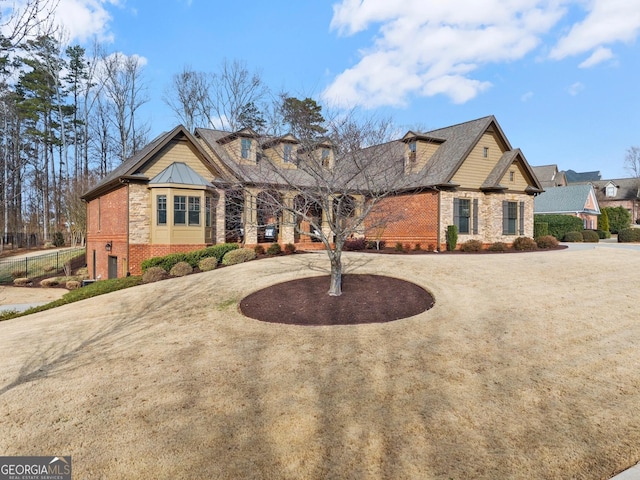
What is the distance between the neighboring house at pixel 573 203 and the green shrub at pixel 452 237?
2679 centimetres

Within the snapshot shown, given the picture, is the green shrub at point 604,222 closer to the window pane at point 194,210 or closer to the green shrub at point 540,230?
the green shrub at point 540,230

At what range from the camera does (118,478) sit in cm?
420

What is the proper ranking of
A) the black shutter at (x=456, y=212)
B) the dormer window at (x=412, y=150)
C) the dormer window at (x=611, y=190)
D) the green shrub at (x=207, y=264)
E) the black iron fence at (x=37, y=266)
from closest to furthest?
the green shrub at (x=207, y=264) → the black shutter at (x=456, y=212) → the dormer window at (x=412, y=150) → the black iron fence at (x=37, y=266) → the dormer window at (x=611, y=190)

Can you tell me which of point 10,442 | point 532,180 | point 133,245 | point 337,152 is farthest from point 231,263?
point 532,180

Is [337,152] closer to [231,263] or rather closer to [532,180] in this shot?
[231,263]

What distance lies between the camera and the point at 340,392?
6055 mm

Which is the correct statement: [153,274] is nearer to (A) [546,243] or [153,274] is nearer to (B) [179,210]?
(B) [179,210]

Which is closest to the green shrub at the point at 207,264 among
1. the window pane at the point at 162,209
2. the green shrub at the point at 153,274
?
the green shrub at the point at 153,274

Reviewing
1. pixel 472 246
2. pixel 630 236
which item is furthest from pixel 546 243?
pixel 630 236

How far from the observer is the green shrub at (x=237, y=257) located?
18.5 metres

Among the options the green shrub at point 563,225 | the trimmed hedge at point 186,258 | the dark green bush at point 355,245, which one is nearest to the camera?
the trimmed hedge at point 186,258

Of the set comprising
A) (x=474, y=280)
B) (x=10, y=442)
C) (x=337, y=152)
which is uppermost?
(x=337, y=152)

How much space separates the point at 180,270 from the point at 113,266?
21.9 feet

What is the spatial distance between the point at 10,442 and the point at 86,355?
11.6 ft
